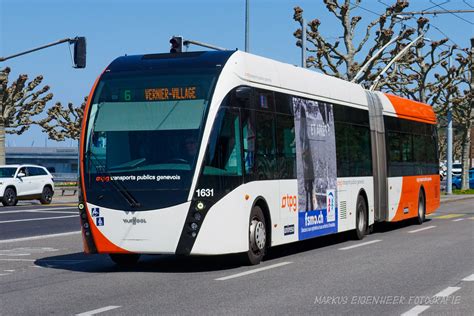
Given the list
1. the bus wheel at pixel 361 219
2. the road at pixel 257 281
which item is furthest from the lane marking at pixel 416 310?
the bus wheel at pixel 361 219

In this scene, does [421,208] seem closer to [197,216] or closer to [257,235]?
[257,235]

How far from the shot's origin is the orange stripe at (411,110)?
25.1 metres

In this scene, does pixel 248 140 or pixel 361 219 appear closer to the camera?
pixel 248 140

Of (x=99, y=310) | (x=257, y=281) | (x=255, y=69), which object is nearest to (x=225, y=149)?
(x=255, y=69)

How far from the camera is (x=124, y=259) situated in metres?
15.2

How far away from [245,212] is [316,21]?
34.9m

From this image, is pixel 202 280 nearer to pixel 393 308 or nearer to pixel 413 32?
pixel 393 308

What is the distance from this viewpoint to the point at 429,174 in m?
27.8

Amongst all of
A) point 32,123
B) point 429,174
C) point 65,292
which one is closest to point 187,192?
point 65,292

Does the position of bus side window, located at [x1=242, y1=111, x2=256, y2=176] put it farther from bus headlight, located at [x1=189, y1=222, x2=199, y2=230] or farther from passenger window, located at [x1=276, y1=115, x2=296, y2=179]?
bus headlight, located at [x1=189, y1=222, x2=199, y2=230]

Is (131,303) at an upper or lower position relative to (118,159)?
lower

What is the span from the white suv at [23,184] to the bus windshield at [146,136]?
2692 centimetres

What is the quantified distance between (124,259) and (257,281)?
3.42 meters

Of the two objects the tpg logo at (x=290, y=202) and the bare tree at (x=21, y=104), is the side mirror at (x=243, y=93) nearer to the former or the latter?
the tpg logo at (x=290, y=202)
